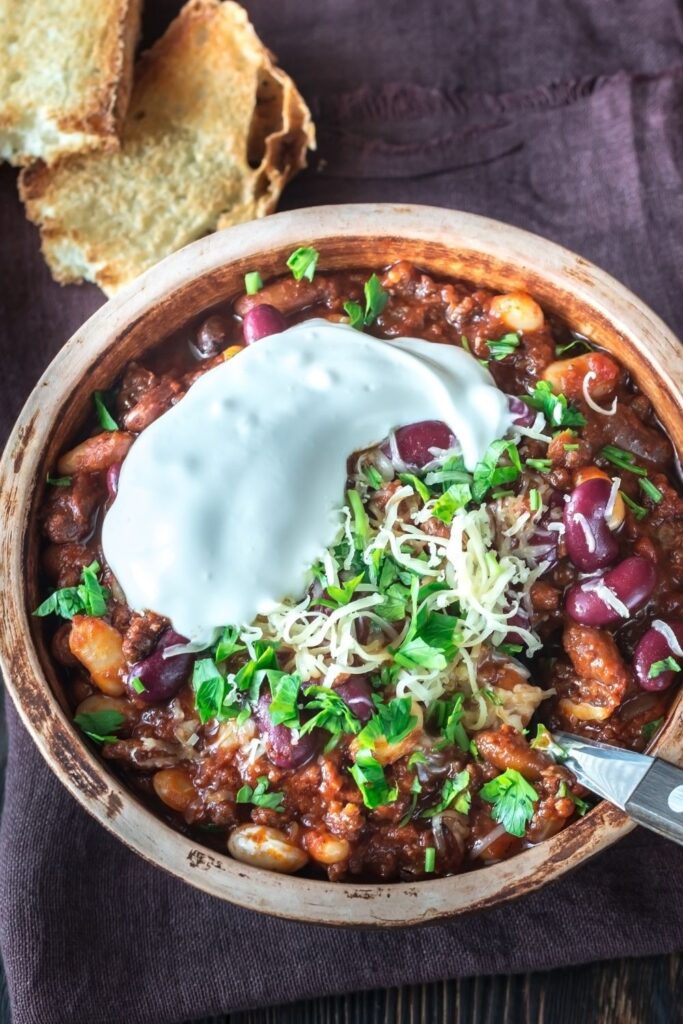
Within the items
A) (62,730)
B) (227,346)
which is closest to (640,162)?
(227,346)

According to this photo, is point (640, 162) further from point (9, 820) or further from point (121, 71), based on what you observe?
point (9, 820)

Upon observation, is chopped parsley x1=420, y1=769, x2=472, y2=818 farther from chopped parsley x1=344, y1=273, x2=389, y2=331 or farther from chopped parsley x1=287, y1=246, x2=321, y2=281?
chopped parsley x1=287, y1=246, x2=321, y2=281

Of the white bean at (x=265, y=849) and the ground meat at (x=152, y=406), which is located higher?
the ground meat at (x=152, y=406)

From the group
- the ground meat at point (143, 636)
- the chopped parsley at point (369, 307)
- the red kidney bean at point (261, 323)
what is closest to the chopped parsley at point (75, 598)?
the ground meat at point (143, 636)

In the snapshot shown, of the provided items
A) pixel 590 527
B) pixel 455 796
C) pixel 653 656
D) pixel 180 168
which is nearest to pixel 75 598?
pixel 455 796

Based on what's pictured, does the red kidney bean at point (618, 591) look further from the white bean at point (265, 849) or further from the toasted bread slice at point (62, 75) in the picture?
the toasted bread slice at point (62, 75)

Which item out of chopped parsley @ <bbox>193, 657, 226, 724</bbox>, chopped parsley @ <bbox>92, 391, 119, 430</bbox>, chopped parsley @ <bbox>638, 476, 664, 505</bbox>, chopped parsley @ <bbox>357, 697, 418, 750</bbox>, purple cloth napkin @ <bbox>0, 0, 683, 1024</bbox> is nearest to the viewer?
chopped parsley @ <bbox>357, 697, 418, 750</bbox>

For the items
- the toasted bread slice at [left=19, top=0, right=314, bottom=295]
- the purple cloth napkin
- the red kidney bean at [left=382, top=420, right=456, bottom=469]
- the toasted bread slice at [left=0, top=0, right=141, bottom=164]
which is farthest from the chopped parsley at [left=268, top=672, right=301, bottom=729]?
the toasted bread slice at [left=0, top=0, right=141, bottom=164]
